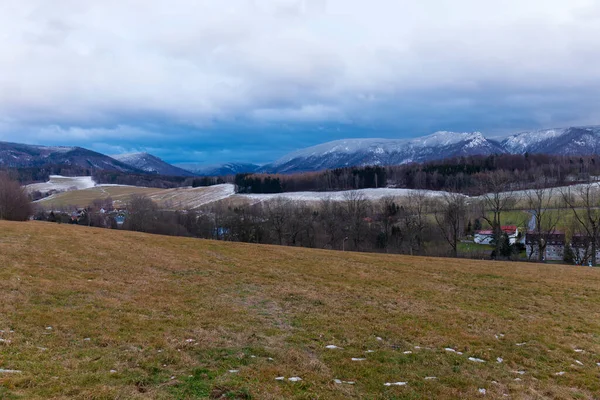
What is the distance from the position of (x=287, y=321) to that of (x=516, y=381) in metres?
8.17

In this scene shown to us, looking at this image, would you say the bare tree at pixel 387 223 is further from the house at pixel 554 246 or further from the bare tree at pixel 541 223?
the house at pixel 554 246

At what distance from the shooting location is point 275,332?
13.5 meters

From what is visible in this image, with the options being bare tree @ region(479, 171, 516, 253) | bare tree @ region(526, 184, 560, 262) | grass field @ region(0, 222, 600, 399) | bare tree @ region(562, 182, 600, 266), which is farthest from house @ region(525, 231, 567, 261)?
grass field @ region(0, 222, 600, 399)

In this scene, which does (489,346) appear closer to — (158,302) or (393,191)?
(158,302)

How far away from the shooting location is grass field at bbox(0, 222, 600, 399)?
30.4 feet

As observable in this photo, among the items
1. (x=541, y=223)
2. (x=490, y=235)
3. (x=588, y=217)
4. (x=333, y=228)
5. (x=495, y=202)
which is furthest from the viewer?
(x=490, y=235)

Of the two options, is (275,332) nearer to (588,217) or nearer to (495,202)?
(495,202)

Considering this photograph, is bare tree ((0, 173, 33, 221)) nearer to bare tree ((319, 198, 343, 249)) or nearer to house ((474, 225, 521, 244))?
bare tree ((319, 198, 343, 249))

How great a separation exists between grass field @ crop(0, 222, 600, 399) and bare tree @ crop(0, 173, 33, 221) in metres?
53.0

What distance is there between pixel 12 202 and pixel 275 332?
76720 millimetres

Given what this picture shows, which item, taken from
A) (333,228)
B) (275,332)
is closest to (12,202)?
(333,228)

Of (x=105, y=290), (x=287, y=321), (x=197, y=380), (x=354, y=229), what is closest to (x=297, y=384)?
(x=197, y=380)

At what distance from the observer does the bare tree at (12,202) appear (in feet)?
220

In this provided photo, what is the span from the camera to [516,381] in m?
10.5
